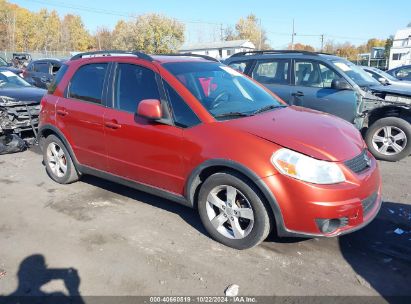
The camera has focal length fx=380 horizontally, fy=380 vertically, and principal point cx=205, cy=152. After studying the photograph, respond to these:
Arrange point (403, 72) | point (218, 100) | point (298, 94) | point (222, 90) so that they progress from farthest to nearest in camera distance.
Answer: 1. point (403, 72)
2. point (298, 94)
3. point (222, 90)
4. point (218, 100)

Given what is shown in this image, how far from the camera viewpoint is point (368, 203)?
343 cm

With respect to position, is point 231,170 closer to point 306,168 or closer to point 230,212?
point 230,212

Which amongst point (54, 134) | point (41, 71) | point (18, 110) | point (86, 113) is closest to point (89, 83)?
point (86, 113)

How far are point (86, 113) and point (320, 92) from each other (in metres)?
4.16

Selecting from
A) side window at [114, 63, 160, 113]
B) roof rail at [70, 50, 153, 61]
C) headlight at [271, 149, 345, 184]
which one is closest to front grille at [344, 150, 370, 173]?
headlight at [271, 149, 345, 184]

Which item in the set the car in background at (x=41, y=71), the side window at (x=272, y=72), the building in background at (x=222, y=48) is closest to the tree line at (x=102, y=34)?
the building in background at (x=222, y=48)

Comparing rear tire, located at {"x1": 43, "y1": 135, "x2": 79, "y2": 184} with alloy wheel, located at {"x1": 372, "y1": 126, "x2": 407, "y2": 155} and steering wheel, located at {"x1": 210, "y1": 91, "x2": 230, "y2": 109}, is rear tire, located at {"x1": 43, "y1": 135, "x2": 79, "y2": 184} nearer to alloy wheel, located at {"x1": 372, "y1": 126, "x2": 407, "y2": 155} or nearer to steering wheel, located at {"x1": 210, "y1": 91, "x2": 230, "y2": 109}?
steering wheel, located at {"x1": 210, "y1": 91, "x2": 230, "y2": 109}

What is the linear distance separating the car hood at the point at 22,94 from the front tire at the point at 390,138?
21.7 feet

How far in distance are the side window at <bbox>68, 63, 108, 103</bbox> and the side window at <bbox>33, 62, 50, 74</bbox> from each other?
10.4 m

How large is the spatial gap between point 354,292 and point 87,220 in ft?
9.40

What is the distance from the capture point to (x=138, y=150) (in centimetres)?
413

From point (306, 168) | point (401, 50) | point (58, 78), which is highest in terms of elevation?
point (401, 50)

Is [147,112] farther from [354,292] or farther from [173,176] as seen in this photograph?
[354,292]

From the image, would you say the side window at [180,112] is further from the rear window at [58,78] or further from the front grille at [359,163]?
the rear window at [58,78]
